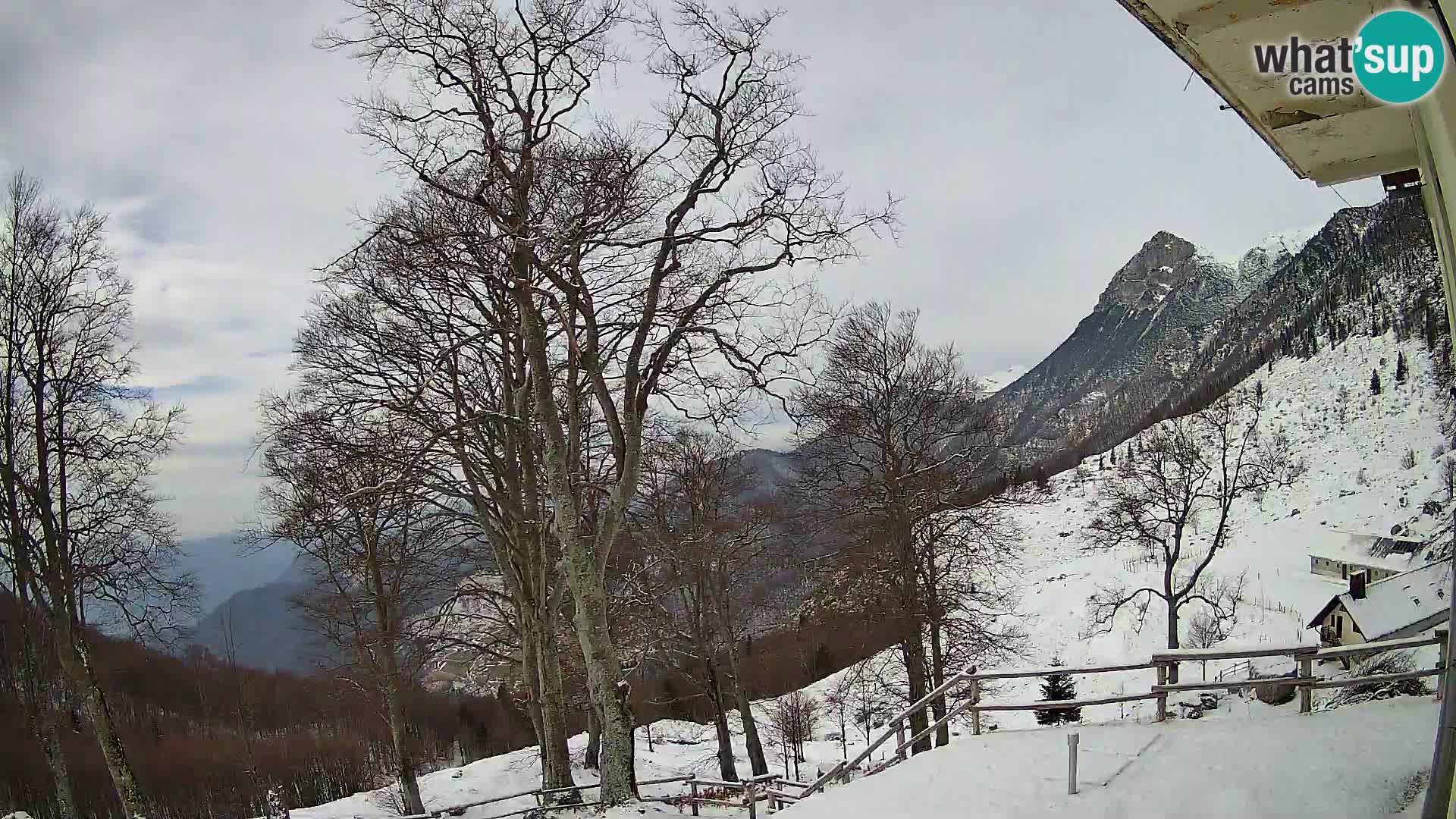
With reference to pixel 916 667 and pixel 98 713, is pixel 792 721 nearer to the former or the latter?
pixel 916 667

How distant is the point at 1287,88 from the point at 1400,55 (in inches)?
27.6

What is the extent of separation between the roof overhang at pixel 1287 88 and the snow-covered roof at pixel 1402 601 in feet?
27.1

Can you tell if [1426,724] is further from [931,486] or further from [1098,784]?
[931,486]

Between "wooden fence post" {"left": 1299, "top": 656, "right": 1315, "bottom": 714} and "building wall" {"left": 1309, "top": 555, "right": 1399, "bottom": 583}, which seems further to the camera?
"building wall" {"left": 1309, "top": 555, "right": 1399, "bottom": 583}

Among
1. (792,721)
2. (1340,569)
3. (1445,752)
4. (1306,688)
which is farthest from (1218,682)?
(1340,569)

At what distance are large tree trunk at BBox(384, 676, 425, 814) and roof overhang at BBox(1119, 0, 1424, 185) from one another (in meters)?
16.9

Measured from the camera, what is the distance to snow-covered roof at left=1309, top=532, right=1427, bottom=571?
819 inches

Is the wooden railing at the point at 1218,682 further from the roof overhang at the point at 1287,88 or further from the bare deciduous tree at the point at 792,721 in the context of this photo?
the bare deciduous tree at the point at 792,721

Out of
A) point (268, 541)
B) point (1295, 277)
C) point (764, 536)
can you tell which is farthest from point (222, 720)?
point (1295, 277)

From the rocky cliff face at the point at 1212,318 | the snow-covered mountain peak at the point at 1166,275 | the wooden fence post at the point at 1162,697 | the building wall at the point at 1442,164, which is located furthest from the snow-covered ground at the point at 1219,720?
the snow-covered mountain peak at the point at 1166,275

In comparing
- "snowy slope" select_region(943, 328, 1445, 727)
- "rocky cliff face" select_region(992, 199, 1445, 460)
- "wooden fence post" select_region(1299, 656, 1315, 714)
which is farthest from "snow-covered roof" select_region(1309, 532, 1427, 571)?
"wooden fence post" select_region(1299, 656, 1315, 714)

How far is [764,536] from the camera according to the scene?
18.6 metres

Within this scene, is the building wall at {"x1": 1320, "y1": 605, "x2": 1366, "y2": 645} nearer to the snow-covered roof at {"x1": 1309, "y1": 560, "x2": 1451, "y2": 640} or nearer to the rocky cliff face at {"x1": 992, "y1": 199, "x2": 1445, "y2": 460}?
the snow-covered roof at {"x1": 1309, "y1": 560, "x2": 1451, "y2": 640}

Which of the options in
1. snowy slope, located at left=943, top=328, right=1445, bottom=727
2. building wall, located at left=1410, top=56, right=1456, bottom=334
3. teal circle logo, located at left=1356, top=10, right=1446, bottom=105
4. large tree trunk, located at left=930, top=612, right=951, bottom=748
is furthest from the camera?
snowy slope, located at left=943, top=328, right=1445, bottom=727
